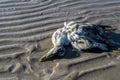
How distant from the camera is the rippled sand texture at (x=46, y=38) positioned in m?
3.59

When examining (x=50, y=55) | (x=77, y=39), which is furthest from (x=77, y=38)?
(x=50, y=55)

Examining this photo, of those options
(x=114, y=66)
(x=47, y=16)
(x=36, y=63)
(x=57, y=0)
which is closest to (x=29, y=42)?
(x=36, y=63)

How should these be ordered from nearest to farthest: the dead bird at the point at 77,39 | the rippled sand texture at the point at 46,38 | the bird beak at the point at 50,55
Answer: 1. the rippled sand texture at the point at 46,38
2. the bird beak at the point at 50,55
3. the dead bird at the point at 77,39

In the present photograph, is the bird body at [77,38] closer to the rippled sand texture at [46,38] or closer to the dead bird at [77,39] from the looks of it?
the dead bird at [77,39]

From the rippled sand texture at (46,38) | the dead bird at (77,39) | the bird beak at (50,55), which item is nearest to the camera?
the rippled sand texture at (46,38)

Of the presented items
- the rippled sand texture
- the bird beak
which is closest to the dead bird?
the bird beak

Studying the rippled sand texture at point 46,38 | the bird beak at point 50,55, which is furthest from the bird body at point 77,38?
the rippled sand texture at point 46,38

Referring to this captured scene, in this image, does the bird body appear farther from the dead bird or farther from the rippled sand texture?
the rippled sand texture

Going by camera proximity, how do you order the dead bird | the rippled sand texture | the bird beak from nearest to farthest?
the rippled sand texture, the bird beak, the dead bird

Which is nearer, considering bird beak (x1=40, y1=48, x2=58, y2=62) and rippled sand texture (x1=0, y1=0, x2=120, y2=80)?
rippled sand texture (x1=0, y1=0, x2=120, y2=80)

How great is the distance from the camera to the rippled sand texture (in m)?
3.59

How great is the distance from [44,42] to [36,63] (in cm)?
62

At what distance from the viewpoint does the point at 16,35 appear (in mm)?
4559

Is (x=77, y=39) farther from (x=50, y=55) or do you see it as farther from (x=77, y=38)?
(x=50, y=55)
